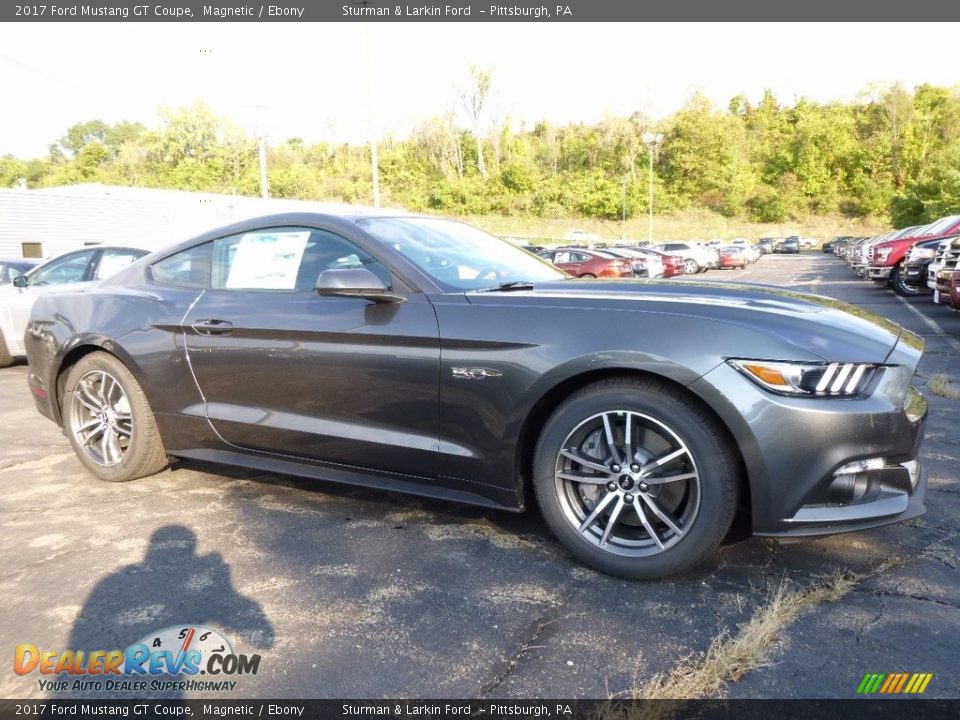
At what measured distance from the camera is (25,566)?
2.90 meters

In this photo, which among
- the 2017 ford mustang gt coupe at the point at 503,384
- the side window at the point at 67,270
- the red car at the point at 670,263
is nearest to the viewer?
the 2017 ford mustang gt coupe at the point at 503,384

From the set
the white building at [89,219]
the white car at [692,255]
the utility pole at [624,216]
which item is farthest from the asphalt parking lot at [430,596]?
the utility pole at [624,216]

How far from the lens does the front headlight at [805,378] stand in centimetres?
238

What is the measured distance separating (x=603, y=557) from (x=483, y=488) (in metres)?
0.55

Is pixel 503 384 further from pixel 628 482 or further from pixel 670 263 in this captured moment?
pixel 670 263

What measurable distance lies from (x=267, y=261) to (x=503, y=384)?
4.84 ft

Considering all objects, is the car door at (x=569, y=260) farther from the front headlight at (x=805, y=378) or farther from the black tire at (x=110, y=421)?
the front headlight at (x=805, y=378)

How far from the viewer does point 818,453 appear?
2346mm

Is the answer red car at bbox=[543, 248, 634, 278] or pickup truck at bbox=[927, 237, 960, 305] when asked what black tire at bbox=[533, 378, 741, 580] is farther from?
red car at bbox=[543, 248, 634, 278]

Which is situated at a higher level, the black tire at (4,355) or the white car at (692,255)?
the white car at (692,255)

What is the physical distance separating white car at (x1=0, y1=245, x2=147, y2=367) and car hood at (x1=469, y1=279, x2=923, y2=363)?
6.45 meters

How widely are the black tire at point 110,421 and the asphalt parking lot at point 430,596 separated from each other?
210 mm

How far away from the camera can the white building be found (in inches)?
1050

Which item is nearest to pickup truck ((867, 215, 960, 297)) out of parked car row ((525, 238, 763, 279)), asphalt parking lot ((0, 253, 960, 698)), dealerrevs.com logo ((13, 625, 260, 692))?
parked car row ((525, 238, 763, 279))
